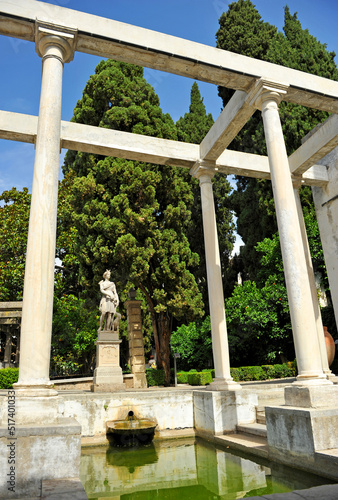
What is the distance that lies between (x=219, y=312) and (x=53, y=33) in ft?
22.9

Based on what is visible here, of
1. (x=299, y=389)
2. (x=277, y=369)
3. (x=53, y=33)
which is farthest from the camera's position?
(x=277, y=369)

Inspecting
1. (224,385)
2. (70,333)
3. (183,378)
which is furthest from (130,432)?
(70,333)

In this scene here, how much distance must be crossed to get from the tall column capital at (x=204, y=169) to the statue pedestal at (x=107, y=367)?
22.7 feet

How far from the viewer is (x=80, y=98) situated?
2134cm

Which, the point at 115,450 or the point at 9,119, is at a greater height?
the point at 9,119

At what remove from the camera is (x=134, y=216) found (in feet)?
56.3

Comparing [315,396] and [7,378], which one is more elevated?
[7,378]

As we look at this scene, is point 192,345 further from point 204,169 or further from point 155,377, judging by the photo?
point 204,169

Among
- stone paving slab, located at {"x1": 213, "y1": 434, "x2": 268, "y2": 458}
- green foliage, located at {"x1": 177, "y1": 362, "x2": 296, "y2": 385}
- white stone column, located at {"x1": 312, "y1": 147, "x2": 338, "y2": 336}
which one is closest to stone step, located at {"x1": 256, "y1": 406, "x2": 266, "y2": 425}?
stone paving slab, located at {"x1": 213, "y1": 434, "x2": 268, "y2": 458}

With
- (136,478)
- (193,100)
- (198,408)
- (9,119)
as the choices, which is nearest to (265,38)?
(193,100)

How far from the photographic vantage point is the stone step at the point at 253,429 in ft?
23.3

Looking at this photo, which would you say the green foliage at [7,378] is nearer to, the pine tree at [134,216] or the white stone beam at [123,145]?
the pine tree at [134,216]

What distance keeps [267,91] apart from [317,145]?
3.25m

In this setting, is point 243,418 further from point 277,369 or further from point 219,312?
point 277,369
